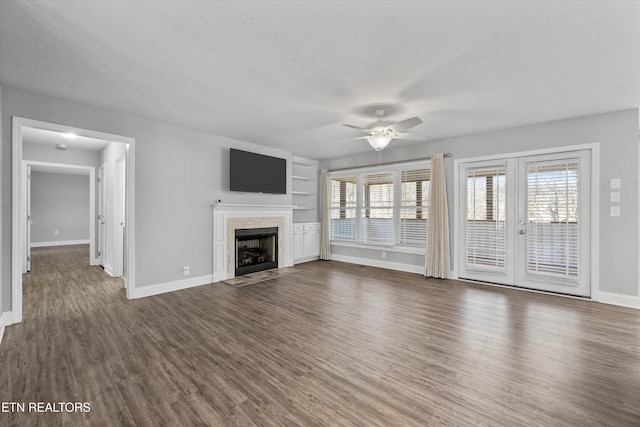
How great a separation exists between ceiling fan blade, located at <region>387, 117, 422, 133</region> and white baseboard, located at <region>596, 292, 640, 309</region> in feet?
11.8

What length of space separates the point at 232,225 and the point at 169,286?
1.44m

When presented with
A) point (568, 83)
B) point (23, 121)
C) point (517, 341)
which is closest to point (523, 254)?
point (517, 341)

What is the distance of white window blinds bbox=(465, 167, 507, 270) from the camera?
4766 millimetres

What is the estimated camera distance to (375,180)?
6574 millimetres

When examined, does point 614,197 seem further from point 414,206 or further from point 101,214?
point 101,214

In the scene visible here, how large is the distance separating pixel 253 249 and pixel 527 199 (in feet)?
16.8

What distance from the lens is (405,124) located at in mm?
3404

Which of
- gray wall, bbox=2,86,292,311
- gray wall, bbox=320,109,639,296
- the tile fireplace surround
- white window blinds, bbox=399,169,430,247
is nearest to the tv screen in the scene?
gray wall, bbox=2,86,292,311

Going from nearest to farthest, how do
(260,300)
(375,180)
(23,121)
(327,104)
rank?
(23,121) < (327,104) < (260,300) < (375,180)

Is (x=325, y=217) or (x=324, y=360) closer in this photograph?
(x=324, y=360)

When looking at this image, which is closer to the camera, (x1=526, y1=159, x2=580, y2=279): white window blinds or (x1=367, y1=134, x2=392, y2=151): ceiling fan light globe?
(x1=367, y1=134, x2=392, y2=151): ceiling fan light globe

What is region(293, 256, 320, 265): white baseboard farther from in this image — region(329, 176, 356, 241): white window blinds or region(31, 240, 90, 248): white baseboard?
region(31, 240, 90, 248): white baseboard

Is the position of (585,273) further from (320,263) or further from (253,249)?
(253,249)

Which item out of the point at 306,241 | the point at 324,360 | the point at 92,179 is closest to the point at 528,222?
the point at 324,360
